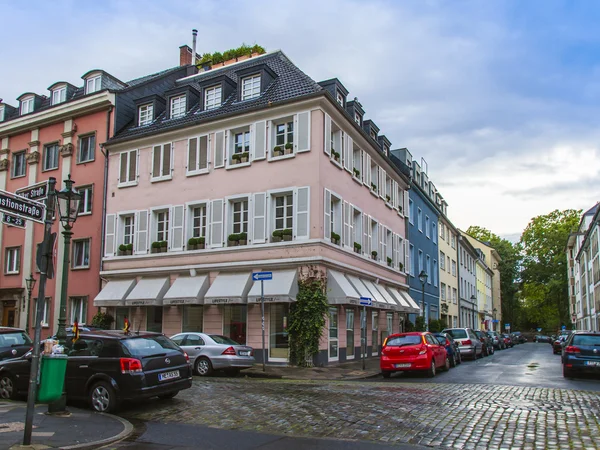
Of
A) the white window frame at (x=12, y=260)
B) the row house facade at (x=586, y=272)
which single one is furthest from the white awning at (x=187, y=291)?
the row house facade at (x=586, y=272)

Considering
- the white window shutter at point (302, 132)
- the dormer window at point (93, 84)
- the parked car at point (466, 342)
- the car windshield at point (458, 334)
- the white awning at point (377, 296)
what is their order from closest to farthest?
the white window shutter at point (302, 132) < the white awning at point (377, 296) < the parked car at point (466, 342) < the car windshield at point (458, 334) < the dormer window at point (93, 84)

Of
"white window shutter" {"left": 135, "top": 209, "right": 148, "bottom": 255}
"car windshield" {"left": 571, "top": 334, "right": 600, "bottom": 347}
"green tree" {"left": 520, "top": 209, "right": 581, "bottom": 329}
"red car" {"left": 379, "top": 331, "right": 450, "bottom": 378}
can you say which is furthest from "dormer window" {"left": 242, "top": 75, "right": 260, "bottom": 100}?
"green tree" {"left": 520, "top": 209, "right": 581, "bottom": 329}

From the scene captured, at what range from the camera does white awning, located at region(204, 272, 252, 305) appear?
74.1 feet

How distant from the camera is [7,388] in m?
12.5

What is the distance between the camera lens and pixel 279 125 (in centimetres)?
2436

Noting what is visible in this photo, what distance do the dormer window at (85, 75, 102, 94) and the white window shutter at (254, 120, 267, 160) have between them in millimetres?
11624

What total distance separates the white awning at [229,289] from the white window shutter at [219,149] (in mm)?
4960

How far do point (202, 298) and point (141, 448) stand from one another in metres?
15.9

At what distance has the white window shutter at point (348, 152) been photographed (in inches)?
1020

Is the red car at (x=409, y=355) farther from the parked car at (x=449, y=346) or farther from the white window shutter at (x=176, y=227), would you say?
the white window shutter at (x=176, y=227)

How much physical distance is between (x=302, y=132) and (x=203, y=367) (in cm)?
1001

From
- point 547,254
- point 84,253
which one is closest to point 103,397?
point 84,253

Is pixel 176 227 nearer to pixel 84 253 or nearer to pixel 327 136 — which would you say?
pixel 84 253

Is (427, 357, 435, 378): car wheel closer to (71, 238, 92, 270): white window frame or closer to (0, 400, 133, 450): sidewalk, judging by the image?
(0, 400, 133, 450): sidewalk
